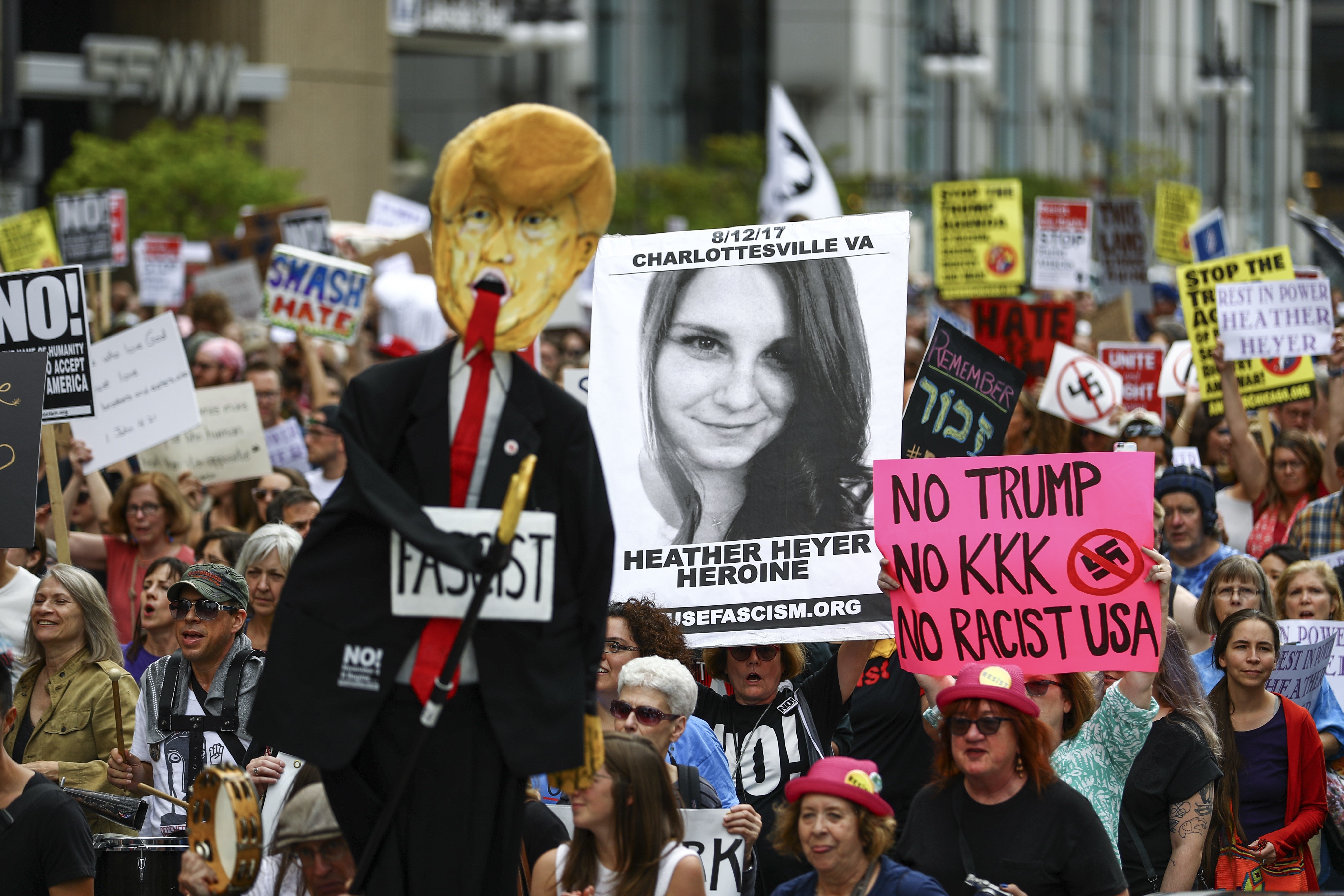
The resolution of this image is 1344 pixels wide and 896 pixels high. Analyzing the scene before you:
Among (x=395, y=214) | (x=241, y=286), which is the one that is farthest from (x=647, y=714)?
(x=395, y=214)

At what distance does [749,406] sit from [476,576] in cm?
245

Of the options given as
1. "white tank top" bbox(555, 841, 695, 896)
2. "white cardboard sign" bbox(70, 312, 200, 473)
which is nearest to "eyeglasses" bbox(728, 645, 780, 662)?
"white tank top" bbox(555, 841, 695, 896)

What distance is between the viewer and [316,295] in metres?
12.3

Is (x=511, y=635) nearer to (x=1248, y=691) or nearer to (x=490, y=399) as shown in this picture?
(x=490, y=399)

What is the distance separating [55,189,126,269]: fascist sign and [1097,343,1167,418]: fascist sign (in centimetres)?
779

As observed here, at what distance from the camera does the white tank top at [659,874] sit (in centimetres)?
470

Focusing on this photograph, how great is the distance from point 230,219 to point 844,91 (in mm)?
23957

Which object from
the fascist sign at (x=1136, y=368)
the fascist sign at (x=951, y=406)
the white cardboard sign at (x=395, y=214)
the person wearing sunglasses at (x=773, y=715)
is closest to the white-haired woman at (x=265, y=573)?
the person wearing sunglasses at (x=773, y=715)

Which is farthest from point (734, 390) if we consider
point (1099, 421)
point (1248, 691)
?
point (1099, 421)

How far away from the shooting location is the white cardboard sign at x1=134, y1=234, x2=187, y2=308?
16547 mm

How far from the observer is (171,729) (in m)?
5.95

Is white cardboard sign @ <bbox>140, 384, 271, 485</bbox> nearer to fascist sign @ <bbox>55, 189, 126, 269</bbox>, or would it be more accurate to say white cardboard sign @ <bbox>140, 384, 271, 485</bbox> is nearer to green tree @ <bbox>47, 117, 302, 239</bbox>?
fascist sign @ <bbox>55, 189, 126, 269</bbox>

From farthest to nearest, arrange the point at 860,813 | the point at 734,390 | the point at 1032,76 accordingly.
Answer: the point at 1032,76 → the point at 734,390 → the point at 860,813

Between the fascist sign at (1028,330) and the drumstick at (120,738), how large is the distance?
7.38 meters
